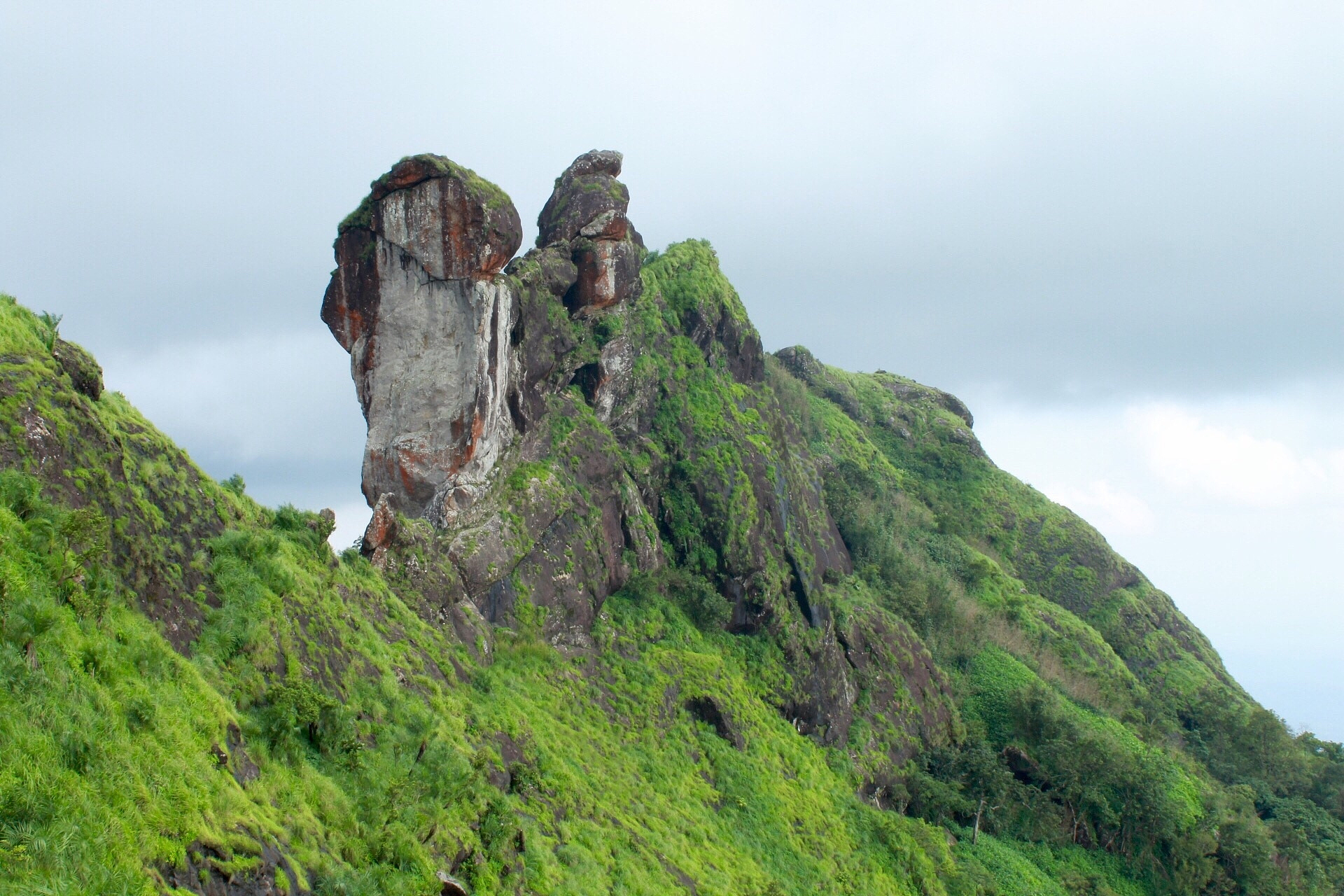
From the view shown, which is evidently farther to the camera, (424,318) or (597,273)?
(597,273)

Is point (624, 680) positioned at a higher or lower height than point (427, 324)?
lower

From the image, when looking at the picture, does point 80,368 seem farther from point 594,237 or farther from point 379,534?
point 594,237

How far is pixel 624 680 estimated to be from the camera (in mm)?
31688

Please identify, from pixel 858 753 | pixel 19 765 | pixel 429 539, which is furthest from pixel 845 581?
pixel 19 765

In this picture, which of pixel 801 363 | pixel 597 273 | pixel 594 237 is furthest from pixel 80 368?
pixel 801 363

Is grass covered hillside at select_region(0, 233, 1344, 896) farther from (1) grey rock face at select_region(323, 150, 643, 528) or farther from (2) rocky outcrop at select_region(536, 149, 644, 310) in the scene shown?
(1) grey rock face at select_region(323, 150, 643, 528)

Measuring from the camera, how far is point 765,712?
35438 millimetres

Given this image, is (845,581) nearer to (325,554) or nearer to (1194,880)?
(1194,880)

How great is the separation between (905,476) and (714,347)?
3207cm

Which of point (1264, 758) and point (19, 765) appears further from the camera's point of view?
point (1264, 758)

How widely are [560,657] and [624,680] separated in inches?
103

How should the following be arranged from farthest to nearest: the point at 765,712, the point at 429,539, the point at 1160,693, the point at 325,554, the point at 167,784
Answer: the point at 1160,693, the point at 765,712, the point at 429,539, the point at 325,554, the point at 167,784

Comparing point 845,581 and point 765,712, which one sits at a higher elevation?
point 845,581

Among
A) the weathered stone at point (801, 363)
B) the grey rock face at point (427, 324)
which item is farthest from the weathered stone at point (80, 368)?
the weathered stone at point (801, 363)
